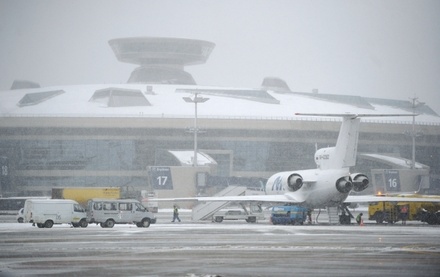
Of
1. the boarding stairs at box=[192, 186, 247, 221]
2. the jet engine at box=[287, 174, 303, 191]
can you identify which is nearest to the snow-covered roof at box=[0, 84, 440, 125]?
the boarding stairs at box=[192, 186, 247, 221]

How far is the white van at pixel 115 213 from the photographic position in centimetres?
6606

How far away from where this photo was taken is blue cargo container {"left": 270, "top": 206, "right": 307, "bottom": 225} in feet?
232

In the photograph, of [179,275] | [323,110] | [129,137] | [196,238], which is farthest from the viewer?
[323,110]

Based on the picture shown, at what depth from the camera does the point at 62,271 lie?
28.1 m

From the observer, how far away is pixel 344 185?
67.8 metres

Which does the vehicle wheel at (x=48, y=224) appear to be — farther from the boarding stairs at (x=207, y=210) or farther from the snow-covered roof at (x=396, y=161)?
the snow-covered roof at (x=396, y=161)

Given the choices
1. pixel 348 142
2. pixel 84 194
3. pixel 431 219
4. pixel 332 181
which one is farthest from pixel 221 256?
pixel 84 194

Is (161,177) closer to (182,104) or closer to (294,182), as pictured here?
(182,104)

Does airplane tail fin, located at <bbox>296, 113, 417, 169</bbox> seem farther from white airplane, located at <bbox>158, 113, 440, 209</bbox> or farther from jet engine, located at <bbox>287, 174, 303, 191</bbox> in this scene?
jet engine, located at <bbox>287, 174, 303, 191</bbox>

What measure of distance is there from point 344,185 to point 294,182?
567 cm

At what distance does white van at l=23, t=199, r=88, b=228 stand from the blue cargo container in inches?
626

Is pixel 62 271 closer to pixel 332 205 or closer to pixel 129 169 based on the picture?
pixel 332 205

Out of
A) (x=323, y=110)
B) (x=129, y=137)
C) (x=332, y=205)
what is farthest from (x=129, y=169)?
(x=332, y=205)

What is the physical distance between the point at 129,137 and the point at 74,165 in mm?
10228
